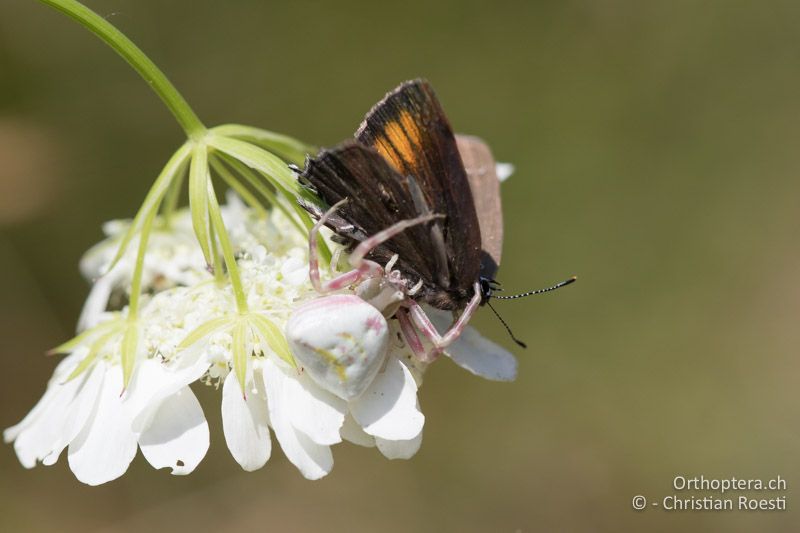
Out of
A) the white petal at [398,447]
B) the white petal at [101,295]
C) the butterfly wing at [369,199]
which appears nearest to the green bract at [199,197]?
the butterfly wing at [369,199]

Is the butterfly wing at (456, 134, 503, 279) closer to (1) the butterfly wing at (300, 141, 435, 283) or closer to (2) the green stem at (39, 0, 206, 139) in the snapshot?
(1) the butterfly wing at (300, 141, 435, 283)

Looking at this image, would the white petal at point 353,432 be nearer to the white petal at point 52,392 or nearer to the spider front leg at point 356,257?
the spider front leg at point 356,257

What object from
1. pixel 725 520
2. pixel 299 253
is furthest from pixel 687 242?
pixel 299 253

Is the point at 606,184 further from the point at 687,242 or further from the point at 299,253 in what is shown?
the point at 299,253

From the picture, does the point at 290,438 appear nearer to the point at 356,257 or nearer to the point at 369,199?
the point at 356,257

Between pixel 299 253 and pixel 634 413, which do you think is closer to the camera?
pixel 299 253

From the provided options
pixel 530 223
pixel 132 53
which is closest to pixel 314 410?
pixel 132 53
